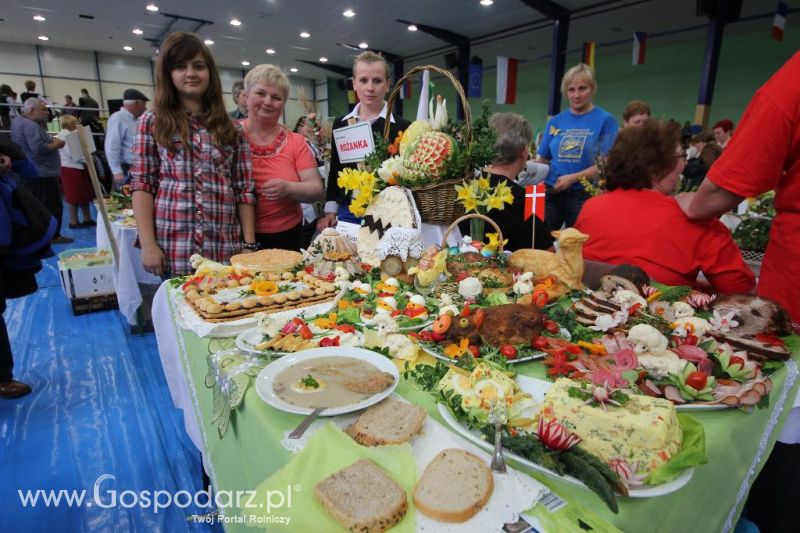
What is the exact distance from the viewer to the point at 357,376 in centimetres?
122

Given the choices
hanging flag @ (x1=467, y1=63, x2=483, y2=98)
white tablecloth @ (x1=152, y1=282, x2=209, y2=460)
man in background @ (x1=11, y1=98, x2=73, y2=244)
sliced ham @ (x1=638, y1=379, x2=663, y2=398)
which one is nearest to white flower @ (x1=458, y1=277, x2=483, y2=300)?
sliced ham @ (x1=638, y1=379, x2=663, y2=398)

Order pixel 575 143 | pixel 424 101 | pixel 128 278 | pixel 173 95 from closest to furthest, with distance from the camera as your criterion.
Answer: pixel 173 95
pixel 424 101
pixel 128 278
pixel 575 143

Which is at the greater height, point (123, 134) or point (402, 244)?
point (123, 134)

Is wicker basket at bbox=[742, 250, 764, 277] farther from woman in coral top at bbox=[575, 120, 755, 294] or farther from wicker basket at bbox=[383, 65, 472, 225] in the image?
wicker basket at bbox=[383, 65, 472, 225]

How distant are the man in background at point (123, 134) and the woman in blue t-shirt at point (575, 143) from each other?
4919 millimetres

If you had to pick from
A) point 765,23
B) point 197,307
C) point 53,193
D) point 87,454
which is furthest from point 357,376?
point 765,23

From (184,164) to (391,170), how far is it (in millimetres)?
1065

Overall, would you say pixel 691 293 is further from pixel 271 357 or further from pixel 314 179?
pixel 314 179

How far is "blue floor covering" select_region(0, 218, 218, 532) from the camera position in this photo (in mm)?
2102

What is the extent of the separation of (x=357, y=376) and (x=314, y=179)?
6.30ft

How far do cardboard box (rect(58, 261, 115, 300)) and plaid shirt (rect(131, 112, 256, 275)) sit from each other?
9.45 ft

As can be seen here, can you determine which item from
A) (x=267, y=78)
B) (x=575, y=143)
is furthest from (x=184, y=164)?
(x=575, y=143)

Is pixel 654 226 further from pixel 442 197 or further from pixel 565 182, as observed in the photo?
pixel 565 182

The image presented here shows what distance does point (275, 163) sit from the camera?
281cm
